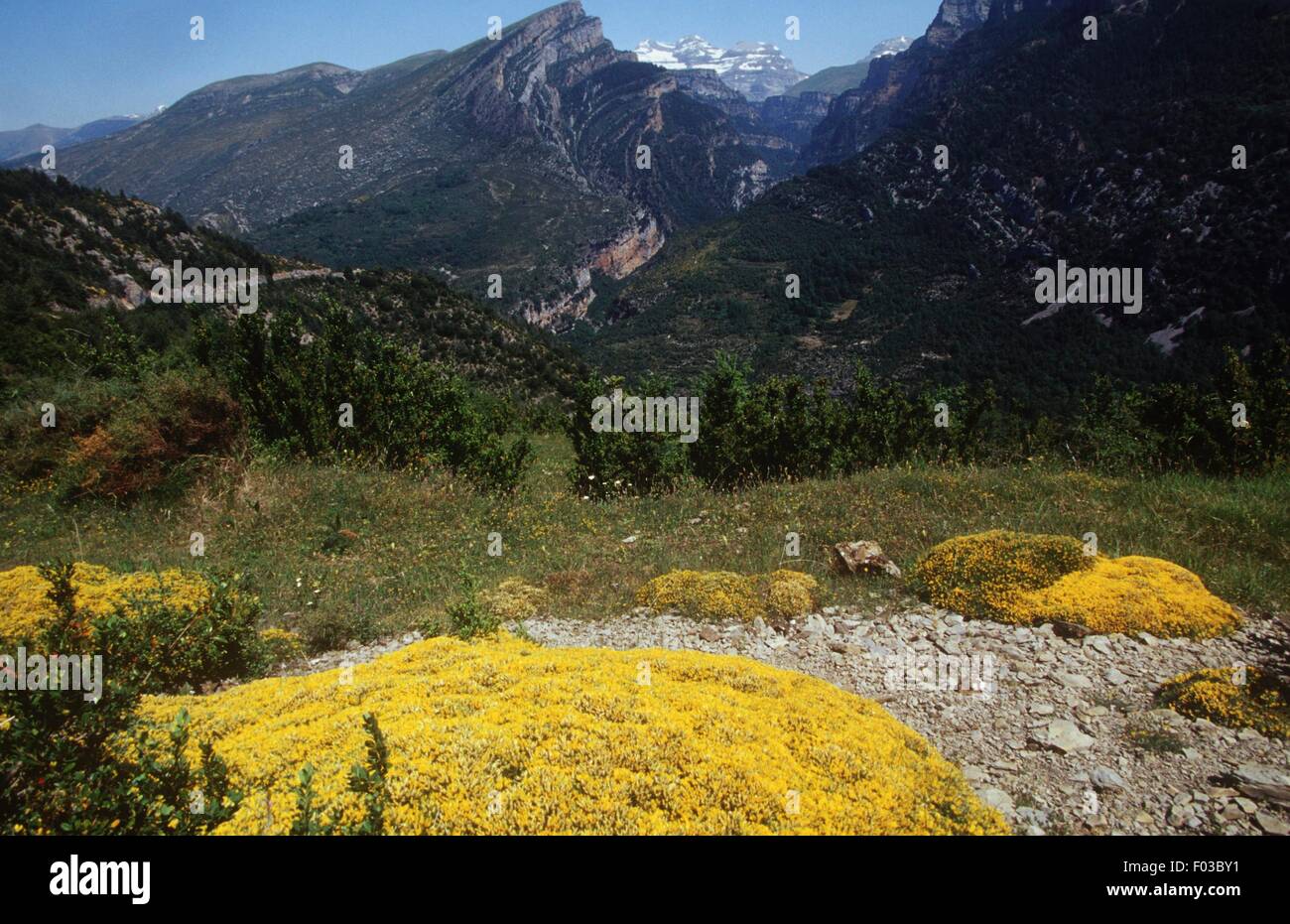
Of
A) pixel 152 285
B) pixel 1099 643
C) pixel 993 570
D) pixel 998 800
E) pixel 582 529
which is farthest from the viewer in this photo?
pixel 152 285

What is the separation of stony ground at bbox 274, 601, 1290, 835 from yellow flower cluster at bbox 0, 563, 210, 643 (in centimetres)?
142

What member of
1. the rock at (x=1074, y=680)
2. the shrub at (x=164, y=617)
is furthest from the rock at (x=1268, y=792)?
the shrub at (x=164, y=617)

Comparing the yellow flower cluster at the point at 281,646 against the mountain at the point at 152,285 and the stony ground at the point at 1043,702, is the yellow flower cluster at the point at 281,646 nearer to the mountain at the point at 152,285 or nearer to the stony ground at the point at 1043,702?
the stony ground at the point at 1043,702

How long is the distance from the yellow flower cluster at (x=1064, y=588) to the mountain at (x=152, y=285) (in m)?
33.6

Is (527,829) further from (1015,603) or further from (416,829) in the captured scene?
(1015,603)

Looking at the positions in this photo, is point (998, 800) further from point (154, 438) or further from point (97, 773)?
point (154, 438)

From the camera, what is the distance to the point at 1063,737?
439cm

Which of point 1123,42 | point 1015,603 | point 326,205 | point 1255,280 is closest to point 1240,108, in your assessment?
point 1255,280

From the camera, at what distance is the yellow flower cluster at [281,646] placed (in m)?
6.25

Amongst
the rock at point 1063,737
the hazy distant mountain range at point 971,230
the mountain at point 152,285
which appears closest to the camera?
the rock at point 1063,737

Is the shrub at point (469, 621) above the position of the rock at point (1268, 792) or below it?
above

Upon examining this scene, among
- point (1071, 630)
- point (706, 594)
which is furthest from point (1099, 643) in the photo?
point (706, 594)

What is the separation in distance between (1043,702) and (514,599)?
5452 millimetres

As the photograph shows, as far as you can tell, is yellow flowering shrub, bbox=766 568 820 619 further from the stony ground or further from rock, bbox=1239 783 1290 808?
rock, bbox=1239 783 1290 808
